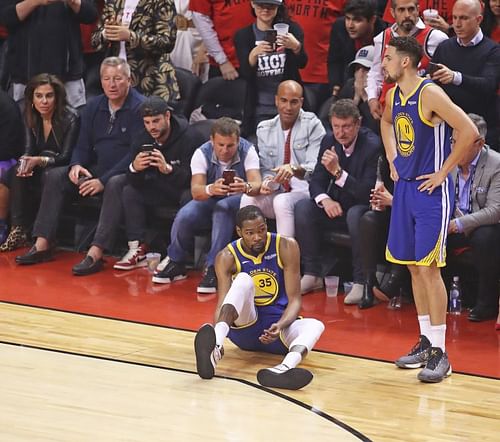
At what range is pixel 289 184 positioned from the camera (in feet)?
29.5

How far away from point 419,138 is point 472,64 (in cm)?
211

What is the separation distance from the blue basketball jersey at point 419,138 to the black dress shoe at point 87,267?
11.1 feet

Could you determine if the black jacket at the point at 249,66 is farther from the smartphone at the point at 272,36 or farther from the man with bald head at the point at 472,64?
the man with bald head at the point at 472,64

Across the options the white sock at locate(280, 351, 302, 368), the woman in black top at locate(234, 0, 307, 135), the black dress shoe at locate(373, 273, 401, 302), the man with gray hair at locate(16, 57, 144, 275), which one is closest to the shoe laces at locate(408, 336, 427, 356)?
the white sock at locate(280, 351, 302, 368)

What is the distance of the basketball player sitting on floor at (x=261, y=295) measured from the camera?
666cm

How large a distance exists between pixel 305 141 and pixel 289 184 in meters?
0.39

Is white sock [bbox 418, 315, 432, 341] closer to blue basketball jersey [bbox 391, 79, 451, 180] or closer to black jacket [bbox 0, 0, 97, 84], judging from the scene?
blue basketball jersey [bbox 391, 79, 451, 180]

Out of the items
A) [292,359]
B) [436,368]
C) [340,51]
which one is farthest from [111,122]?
[436,368]

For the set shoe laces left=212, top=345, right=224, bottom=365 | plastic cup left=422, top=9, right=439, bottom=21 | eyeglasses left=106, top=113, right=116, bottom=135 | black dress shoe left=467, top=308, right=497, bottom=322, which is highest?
plastic cup left=422, top=9, right=439, bottom=21

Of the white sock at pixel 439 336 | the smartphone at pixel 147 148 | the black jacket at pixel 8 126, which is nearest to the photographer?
the white sock at pixel 439 336

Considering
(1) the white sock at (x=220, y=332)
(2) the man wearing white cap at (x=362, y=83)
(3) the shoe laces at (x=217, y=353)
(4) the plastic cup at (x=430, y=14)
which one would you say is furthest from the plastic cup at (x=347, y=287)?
(3) the shoe laces at (x=217, y=353)

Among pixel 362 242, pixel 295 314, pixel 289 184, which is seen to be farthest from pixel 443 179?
pixel 289 184

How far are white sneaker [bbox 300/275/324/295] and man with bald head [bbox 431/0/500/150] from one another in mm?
A: 1630

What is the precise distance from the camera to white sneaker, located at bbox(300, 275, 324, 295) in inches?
343
